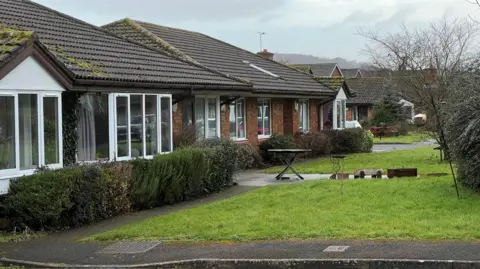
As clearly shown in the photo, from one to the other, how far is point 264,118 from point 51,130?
14463mm

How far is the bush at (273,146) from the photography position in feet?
78.7

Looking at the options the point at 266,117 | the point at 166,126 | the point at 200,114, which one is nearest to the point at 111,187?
the point at 166,126

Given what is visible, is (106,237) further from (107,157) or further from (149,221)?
(107,157)

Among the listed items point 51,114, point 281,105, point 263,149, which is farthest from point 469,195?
point 281,105

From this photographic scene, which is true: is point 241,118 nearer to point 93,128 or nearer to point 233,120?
point 233,120

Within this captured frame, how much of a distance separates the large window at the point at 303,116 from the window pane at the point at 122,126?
15.5m

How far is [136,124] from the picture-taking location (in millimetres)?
14852

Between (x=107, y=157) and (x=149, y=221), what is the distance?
2836 millimetres

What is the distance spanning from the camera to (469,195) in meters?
12.0

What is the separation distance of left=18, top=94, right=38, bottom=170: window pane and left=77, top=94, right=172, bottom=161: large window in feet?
5.97

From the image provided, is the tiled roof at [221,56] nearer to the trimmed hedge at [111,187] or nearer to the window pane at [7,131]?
the trimmed hedge at [111,187]

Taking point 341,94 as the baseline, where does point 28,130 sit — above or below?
below

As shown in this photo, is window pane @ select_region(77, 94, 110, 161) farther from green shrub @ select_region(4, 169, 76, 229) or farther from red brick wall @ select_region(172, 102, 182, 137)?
red brick wall @ select_region(172, 102, 182, 137)

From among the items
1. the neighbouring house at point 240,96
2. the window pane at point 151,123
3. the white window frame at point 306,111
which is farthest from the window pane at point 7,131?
the white window frame at point 306,111
